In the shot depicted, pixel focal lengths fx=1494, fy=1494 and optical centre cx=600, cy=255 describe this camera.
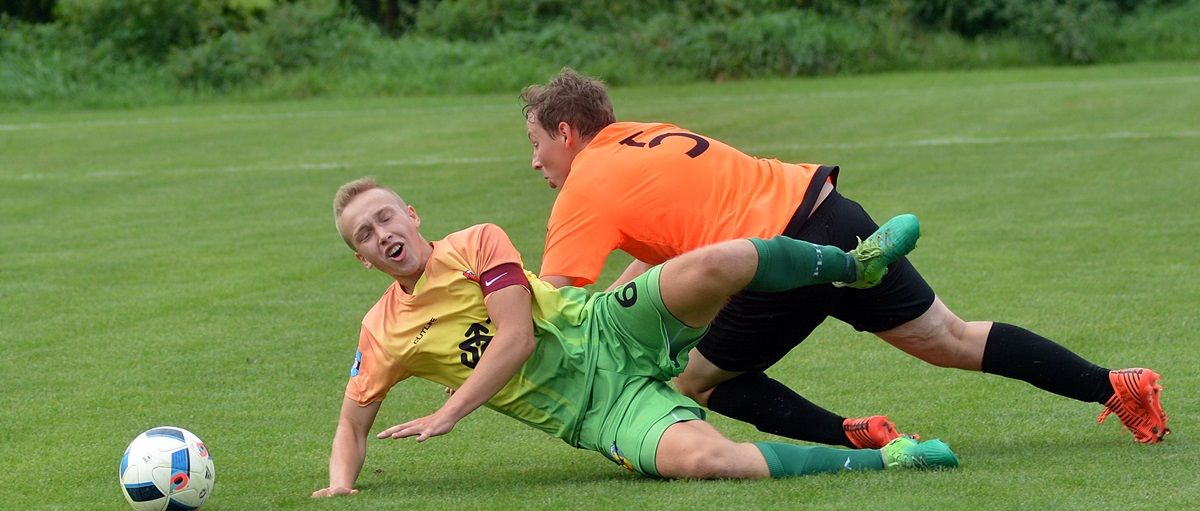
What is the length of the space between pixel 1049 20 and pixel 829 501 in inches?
1022

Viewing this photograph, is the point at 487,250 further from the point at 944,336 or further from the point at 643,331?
the point at 944,336

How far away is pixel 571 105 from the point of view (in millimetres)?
5695

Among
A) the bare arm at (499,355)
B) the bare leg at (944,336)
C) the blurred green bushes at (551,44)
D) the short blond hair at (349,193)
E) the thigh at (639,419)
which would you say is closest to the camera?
the bare arm at (499,355)

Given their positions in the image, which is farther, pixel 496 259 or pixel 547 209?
pixel 547 209

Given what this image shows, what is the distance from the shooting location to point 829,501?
186 inches

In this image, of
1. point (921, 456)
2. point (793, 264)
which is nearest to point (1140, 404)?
point (921, 456)

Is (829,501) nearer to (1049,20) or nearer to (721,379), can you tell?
(721,379)

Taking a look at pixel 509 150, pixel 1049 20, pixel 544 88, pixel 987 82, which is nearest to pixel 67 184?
pixel 509 150

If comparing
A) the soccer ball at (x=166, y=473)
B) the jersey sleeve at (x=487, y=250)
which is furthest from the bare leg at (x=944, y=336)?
the soccer ball at (x=166, y=473)

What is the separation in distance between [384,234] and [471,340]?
1.63 ft

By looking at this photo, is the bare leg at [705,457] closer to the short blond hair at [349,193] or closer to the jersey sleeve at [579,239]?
the jersey sleeve at [579,239]

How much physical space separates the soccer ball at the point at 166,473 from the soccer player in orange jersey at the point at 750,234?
140 cm

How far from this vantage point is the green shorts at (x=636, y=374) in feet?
17.0

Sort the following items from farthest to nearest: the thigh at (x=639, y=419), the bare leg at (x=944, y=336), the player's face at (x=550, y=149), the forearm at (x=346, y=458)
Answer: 1. the player's face at (x=550, y=149)
2. the bare leg at (x=944, y=336)
3. the forearm at (x=346, y=458)
4. the thigh at (x=639, y=419)
